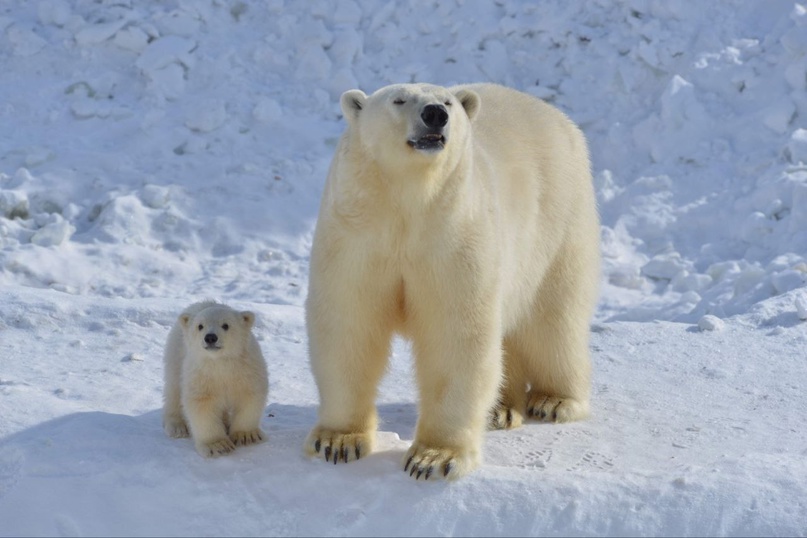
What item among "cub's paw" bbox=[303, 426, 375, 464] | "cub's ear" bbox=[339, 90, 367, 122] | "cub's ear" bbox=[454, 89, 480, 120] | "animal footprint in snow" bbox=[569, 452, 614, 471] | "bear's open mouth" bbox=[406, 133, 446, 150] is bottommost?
"cub's paw" bbox=[303, 426, 375, 464]

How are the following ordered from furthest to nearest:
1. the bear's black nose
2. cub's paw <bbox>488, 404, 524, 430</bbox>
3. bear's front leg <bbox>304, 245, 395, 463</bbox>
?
cub's paw <bbox>488, 404, 524, 430</bbox> < bear's front leg <bbox>304, 245, 395, 463</bbox> < the bear's black nose

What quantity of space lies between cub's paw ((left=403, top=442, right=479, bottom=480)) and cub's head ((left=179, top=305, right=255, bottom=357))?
68 centimetres

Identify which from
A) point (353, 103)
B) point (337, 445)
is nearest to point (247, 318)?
point (337, 445)

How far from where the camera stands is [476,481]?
3.62m

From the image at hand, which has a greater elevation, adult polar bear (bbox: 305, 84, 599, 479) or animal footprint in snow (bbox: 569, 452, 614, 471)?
adult polar bear (bbox: 305, 84, 599, 479)

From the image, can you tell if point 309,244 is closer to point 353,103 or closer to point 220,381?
point 220,381

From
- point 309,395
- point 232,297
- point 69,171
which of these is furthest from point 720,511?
point 69,171

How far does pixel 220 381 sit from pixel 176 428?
34 centimetres

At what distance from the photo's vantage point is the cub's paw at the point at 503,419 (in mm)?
4488

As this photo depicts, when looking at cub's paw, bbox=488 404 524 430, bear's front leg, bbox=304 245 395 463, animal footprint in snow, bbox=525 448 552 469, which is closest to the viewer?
bear's front leg, bbox=304 245 395 463

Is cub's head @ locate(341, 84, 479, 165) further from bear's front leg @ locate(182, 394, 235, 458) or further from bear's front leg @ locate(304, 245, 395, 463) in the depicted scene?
bear's front leg @ locate(182, 394, 235, 458)

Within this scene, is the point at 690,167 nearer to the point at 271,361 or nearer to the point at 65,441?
the point at 271,361

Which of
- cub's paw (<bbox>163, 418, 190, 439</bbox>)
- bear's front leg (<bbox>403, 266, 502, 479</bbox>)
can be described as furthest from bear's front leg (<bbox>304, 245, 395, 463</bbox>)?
cub's paw (<bbox>163, 418, 190, 439</bbox>)

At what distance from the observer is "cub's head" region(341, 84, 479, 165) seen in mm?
3463
